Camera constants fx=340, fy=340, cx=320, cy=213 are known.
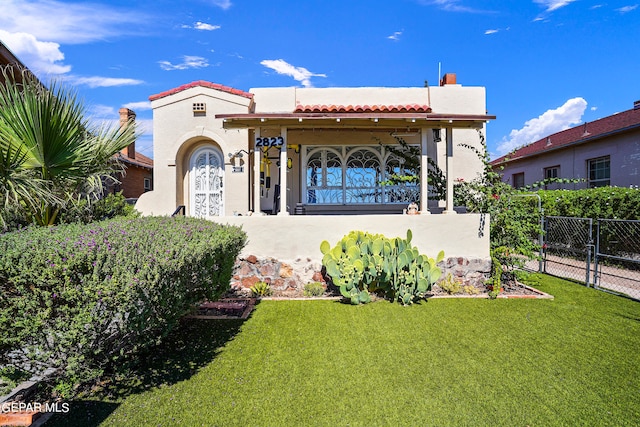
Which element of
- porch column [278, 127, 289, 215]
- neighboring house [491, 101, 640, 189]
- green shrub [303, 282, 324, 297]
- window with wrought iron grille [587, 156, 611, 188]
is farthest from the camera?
window with wrought iron grille [587, 156, 611, 188]

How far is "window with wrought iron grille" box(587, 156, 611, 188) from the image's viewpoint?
14266mm

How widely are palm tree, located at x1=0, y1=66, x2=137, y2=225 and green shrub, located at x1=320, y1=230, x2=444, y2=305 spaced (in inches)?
183

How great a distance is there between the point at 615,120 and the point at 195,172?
1889 cm

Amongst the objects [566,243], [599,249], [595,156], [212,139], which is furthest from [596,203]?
Result: [212,139]

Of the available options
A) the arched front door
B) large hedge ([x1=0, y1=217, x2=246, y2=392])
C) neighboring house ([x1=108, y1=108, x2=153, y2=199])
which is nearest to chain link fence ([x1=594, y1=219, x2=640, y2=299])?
large hedge ([x1=0, y1=217, x2=246, y2=392])

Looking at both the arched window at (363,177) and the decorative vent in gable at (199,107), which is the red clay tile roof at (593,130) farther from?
the decorative vent in gable at (199,107)

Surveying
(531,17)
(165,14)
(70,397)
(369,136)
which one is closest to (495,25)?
(531,17)

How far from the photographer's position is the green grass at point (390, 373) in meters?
3.25

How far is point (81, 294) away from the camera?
9.43 ft

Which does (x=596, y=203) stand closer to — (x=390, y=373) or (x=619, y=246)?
(x=619, y=246)

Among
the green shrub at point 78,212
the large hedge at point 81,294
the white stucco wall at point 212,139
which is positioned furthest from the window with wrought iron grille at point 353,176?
the large hedge at point 81,294

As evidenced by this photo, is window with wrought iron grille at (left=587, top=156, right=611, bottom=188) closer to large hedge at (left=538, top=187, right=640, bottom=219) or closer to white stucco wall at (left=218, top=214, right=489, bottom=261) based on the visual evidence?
large hedge at (left=538, top=187, right=640, bottom=219)

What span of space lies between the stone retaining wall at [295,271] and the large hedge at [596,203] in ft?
18.5

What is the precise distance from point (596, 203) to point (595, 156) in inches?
201
